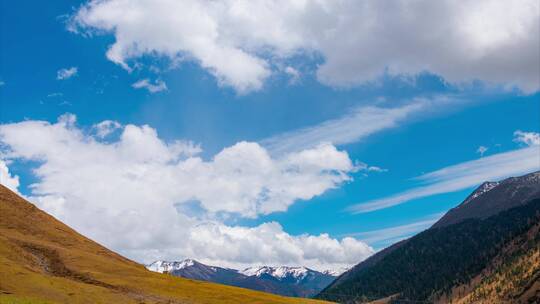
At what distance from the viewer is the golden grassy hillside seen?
93875 millimetres

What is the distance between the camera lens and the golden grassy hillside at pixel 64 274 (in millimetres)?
93875

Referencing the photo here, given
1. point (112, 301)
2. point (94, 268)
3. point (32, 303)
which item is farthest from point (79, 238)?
point (32, 303)

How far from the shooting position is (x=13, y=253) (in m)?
122

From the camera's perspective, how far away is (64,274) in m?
124

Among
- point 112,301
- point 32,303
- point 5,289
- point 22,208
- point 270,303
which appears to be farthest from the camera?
point 22,208

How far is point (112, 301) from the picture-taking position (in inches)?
3868

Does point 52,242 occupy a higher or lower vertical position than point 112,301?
higher

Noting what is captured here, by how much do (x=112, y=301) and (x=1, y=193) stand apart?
105 metres

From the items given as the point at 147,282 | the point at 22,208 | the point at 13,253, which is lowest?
the point at 147,282

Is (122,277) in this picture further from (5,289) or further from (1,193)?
(1,193)

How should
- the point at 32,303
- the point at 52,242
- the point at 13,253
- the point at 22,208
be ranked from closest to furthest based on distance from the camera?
the point at 32,303, the point at 13,253, the point at 52,242, the point at 22,208

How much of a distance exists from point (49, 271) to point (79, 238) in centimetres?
6237

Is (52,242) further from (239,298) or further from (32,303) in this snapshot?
(32,303)

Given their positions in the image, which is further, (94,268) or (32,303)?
(94,268)
